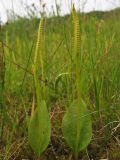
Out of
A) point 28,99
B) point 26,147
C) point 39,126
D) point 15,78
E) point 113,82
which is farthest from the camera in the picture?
point 15,78

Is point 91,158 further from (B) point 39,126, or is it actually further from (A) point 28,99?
(A) point 28,99

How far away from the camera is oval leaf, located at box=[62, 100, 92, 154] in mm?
1045

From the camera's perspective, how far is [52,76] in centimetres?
172

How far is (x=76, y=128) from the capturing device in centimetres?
106

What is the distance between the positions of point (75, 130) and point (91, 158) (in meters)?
0.11

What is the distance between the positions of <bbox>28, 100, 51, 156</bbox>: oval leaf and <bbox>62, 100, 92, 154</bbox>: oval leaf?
5 centimetres

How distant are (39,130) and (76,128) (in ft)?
0.35

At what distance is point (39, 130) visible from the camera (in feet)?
3.45

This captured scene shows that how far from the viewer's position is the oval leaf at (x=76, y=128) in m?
1.04

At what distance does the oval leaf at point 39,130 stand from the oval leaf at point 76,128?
5 centimetres

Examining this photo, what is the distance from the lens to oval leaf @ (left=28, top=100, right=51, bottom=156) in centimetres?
103

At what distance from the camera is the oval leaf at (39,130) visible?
103 cm

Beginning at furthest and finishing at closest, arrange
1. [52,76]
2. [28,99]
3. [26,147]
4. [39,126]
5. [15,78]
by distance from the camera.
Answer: [15,78] → [52,76] → [28,99] → [26,147] → [39,126]

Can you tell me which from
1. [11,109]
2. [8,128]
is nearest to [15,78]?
[11,109]
